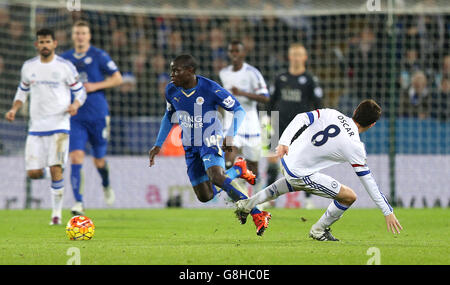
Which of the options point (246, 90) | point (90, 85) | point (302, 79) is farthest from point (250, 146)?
point (90, 85)

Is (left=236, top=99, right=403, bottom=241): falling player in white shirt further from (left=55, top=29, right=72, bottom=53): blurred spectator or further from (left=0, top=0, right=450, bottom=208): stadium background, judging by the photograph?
(left=55, top=29, right=72, bottom=53): blurred spectator

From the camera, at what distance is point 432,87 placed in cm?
1485

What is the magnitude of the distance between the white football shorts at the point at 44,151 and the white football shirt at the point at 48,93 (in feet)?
0.29

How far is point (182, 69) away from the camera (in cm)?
784

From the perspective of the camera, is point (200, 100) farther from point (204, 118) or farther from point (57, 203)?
point (57, 203)

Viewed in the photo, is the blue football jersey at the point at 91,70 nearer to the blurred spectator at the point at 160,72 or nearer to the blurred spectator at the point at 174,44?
the blurred spectator at the point at 160,72

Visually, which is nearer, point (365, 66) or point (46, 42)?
point (46, 42)

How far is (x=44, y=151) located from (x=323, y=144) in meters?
4.07

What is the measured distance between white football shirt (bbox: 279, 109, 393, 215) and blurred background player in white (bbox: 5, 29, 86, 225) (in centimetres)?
353
